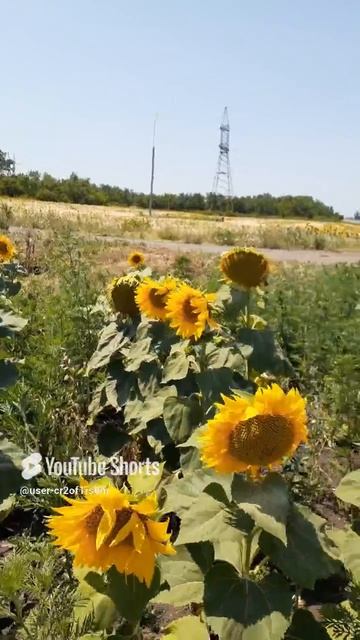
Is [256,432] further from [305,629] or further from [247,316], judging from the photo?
[247,316]

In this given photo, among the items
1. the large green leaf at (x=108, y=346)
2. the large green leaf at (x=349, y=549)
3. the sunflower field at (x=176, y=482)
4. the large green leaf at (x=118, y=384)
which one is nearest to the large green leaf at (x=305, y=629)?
the sunflower field at (x=176, y=482)

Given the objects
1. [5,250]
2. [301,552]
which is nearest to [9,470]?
[301,552]

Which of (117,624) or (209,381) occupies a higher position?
(209,381)

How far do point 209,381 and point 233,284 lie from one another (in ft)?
1.44

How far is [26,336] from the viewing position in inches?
157

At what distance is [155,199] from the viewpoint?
5875 centimetres

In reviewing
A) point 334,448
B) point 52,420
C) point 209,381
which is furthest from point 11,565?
point 334,448

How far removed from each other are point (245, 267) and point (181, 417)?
59cm

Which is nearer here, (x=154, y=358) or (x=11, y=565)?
(x=11, y=565)

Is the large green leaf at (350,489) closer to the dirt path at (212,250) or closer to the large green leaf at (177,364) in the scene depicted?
the large green leaf at (177,364)

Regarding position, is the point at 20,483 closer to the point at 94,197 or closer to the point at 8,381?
the point at 8,381

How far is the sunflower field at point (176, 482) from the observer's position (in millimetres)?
1263

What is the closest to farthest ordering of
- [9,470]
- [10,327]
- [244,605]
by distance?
[244,605], [9,470], [10,327]

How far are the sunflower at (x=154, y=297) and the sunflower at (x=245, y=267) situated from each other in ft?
0.80
